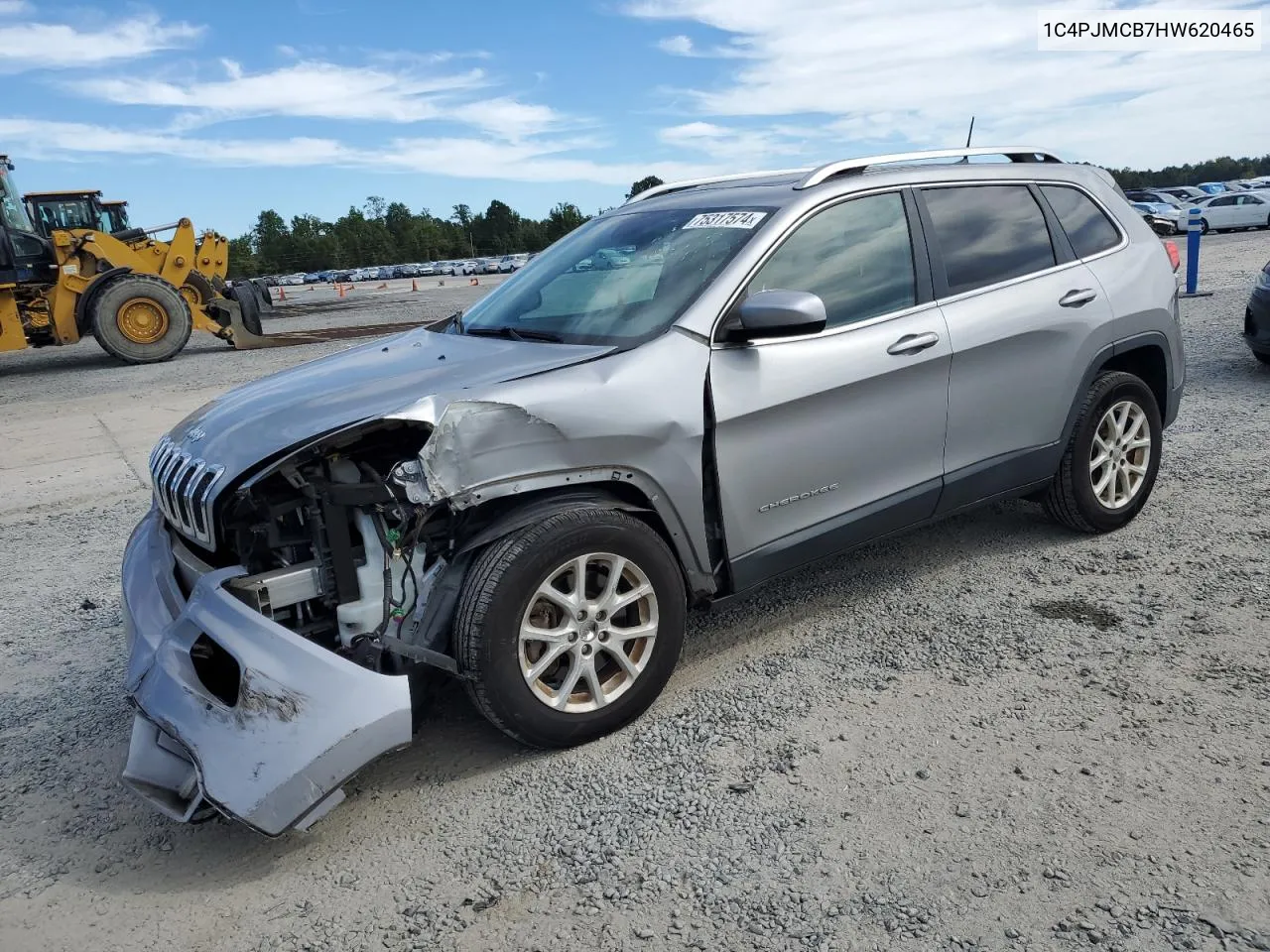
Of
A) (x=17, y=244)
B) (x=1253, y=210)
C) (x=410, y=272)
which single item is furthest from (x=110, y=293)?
(x=410, y=272)

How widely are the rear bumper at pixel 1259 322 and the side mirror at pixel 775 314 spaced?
6.43 meters

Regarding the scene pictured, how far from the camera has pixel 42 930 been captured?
2.51m

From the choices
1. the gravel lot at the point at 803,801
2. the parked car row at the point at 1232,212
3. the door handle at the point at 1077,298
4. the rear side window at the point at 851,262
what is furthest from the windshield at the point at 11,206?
the parked car row at the point at 1232,212

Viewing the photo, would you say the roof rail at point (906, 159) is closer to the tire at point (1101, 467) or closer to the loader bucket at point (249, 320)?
the tire at point (1101, 467)

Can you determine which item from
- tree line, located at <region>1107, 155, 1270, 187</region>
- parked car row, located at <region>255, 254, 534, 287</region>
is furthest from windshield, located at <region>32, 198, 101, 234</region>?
tree line, located at <region>1107, 155, 1270, 187</region>

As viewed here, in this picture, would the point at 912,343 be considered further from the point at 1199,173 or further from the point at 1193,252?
the point at 1199,173

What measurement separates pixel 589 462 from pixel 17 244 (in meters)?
15.6

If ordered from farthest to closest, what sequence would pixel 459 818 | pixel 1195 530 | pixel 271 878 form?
pixel 1195 530
pixel 459 818
pixel 271 878

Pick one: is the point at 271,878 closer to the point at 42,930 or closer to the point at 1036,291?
the point at 42,930

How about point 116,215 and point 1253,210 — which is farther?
point 1253,210

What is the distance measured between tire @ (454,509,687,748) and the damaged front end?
0.14m

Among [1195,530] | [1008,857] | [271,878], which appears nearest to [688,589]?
[1008,857]

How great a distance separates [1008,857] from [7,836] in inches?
112

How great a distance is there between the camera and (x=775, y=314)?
3242 millimetres
